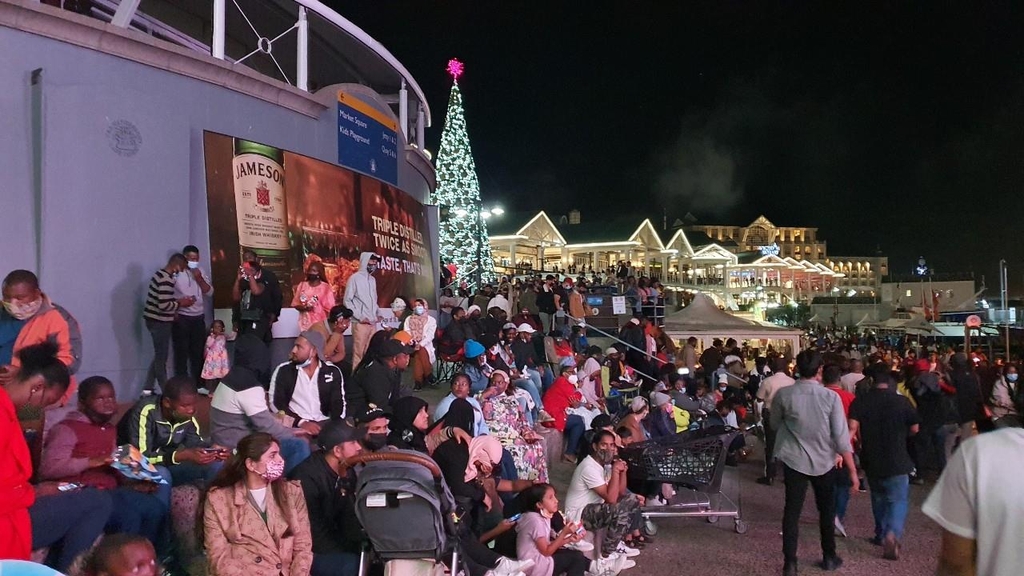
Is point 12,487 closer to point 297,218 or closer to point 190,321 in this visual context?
point 190,321

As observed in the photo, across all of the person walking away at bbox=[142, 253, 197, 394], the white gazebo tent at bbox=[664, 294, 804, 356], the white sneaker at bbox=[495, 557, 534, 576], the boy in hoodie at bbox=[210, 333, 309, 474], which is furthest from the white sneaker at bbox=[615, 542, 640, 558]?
the white gazebo tent at bbox=[664, 294, 804, 356]

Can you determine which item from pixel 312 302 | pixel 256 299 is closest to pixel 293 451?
pixel 256 299

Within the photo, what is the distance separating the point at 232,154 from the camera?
32.0 ft

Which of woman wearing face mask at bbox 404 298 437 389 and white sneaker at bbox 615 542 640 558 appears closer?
white sneaker at bbox 615 542 640 558

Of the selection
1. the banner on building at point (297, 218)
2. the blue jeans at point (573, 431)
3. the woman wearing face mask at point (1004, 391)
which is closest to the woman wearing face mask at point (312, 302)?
the banner on building at point (297, 218)

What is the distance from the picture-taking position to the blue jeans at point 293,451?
5.84 m

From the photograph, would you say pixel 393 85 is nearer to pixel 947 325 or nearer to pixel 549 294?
pixel 549 294

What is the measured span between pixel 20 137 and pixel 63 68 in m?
0.92

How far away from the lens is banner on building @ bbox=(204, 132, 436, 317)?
31.7 feet

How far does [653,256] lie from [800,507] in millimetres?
53055

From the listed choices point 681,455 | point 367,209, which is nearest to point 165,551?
point 681,455

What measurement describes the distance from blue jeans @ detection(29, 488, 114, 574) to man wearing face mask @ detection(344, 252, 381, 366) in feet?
20.0

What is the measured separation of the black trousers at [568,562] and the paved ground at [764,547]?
79 cm

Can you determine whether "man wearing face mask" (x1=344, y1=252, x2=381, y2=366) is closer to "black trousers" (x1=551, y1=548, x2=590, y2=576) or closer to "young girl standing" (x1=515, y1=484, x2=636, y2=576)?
"young girl standing" (x1=515, y1=484, x2=636, y2=576)
